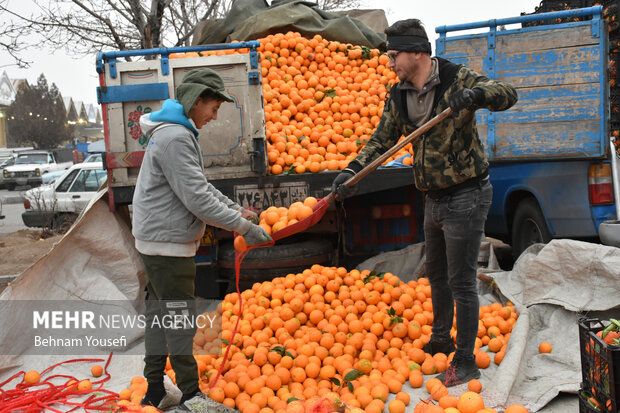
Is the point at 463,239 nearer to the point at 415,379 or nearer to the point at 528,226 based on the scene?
the point at 415,379

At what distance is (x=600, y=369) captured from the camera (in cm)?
252

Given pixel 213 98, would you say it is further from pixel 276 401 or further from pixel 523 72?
pixel 523 72

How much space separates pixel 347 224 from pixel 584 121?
2.53 meters

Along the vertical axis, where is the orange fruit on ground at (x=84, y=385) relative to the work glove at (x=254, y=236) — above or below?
below

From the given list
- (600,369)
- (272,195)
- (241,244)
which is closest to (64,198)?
(272,195)

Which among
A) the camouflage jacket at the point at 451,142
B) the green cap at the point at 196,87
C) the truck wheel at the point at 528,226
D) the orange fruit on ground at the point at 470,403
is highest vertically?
the green cap at the point at 196,87

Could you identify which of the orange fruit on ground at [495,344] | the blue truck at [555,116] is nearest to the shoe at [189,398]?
the orange fruit on ground at [495,344]

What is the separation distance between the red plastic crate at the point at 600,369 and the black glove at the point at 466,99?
1.30m

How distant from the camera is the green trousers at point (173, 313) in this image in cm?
316

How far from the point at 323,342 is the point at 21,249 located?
825cm

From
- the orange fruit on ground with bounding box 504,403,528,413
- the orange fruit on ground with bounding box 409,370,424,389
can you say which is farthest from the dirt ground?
the orange fruit on ground with bounding box 504,403,528,413

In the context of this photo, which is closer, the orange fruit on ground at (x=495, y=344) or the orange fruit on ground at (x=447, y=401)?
the orange fruit on ground at (x=447, y=401)

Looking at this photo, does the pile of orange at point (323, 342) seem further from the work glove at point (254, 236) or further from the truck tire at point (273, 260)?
the work glove at point (254, 236)

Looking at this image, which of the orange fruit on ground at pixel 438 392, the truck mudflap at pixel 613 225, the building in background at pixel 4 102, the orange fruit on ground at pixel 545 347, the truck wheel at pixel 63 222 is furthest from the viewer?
the building in background at pixel 4 102
